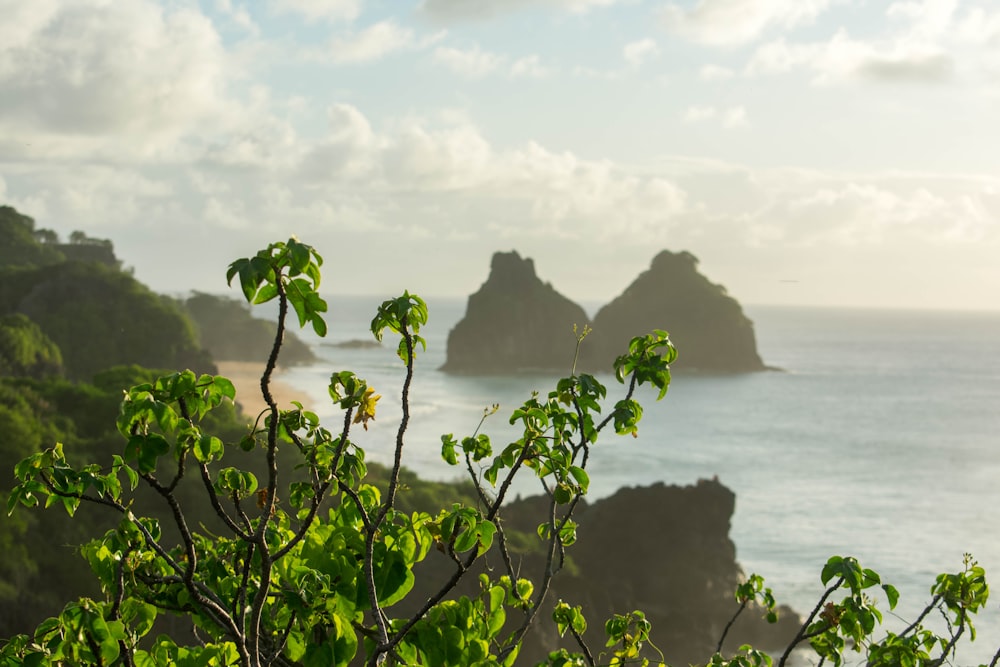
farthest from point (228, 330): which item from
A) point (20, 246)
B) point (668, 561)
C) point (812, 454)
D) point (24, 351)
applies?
point (668, 561)

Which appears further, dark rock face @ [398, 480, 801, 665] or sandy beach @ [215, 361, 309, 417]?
sandy beach @ [215, 361, 309, 417]

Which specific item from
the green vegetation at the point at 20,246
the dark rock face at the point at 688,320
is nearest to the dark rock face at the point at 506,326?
the dark rock face at the point at 688,320

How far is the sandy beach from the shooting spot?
288 ft

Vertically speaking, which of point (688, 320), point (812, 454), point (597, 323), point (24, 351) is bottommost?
point (812, 454)

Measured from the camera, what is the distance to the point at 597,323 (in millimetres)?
150750

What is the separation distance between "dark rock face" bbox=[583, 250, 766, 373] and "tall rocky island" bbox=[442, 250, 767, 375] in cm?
15

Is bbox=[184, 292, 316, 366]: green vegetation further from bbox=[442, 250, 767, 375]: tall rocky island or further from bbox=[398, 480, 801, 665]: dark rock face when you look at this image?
bbox=[398, 480, 801, 665]: dark rock face

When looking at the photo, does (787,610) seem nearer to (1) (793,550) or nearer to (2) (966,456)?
(1) (793,550)

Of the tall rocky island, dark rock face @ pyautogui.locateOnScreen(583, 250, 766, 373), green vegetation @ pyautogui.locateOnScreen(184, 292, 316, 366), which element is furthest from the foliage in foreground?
dark rock face @ pyautogui.locateOnScreen(583, 250, 766, 373)

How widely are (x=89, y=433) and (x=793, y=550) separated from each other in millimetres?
37167

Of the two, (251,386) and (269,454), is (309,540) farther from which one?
(251,386)

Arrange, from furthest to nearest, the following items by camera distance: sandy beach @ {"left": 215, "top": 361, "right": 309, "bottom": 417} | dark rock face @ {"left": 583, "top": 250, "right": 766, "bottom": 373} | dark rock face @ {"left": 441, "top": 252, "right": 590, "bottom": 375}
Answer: dark rock face @ {"left": 583, "top": 250, "right": 766, "bottom": 373}
dark rock face @ {"left": 441, "top": 252, "right": 590, "bottom": 375}
sandy beach @ {"left": 215, "top": 361, "right": 309, "bottom": 417}

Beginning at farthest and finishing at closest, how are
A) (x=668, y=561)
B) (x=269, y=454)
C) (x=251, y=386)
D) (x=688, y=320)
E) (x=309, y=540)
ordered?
(x=688, y=320)
(x=251, y=386)
(x=668, y=561)
(x=309, y=540)
(x=269, y=454)

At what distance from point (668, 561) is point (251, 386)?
3164 inches
